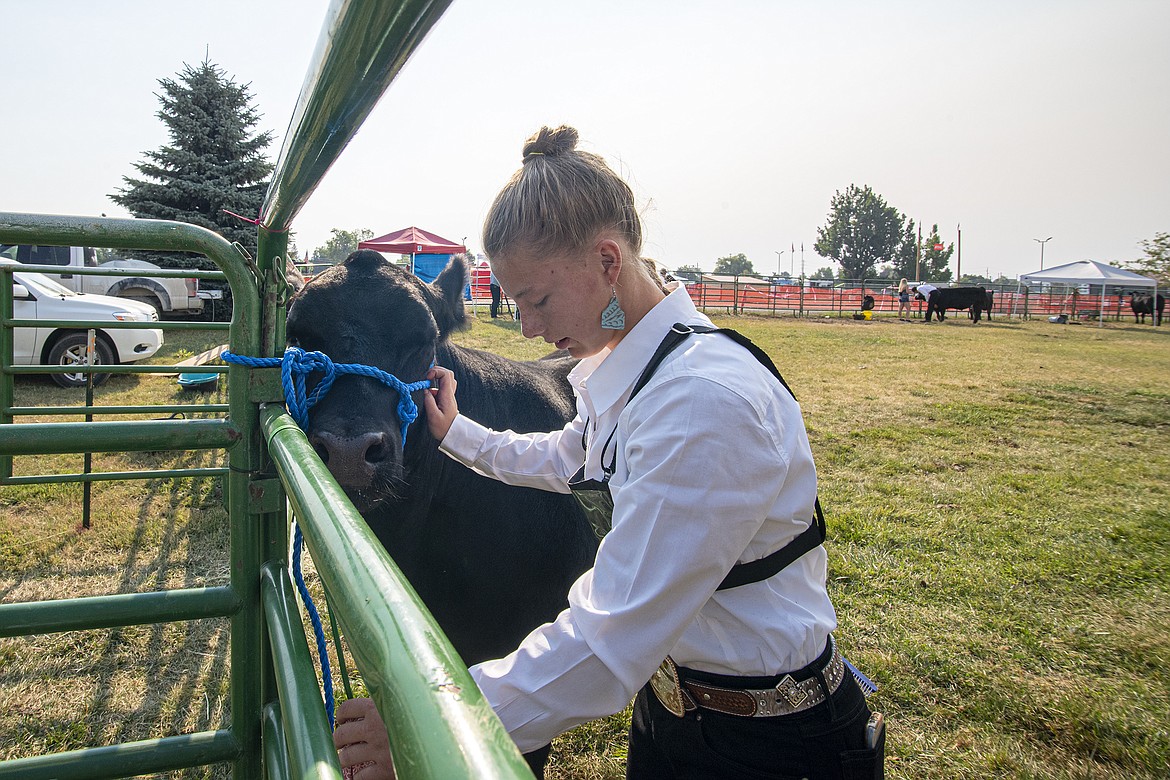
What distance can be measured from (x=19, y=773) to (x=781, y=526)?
1576mm

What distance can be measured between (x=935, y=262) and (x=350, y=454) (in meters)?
92.1

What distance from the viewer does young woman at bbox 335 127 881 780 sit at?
3.46ft

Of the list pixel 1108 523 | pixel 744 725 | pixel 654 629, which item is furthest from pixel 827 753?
pixel 1108 523

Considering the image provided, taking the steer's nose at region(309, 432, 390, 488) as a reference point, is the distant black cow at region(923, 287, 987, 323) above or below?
above

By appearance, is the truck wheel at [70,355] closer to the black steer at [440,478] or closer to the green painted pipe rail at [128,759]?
the black steer at [440,478]

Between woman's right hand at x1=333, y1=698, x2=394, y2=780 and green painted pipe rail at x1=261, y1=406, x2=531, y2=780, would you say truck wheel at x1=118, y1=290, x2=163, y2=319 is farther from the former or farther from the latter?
green painted pipe rail at x1=261, y1=406, x2=531, y2=780

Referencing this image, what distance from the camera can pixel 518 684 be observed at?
103 cm

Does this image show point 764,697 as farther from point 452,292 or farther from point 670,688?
point 452,292

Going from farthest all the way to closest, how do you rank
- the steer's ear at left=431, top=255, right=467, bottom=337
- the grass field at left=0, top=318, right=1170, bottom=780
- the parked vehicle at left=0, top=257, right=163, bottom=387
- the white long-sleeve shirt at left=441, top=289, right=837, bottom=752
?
the parked vehicle at left=0, top=257, right=163, bottom=387, the grass field at left=0, top=318, right=1170, bottom=780, the steer's ear at left=431, top=255, right=467, bottom=337, the white long-sleeve shirt at left=441, top=289, right=837, bottom=752

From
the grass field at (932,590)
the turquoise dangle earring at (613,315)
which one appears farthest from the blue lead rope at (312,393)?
the grass field at (932,590)

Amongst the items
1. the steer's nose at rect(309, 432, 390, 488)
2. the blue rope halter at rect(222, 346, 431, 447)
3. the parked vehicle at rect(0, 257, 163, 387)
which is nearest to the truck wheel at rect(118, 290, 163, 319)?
the parked vehicle at rect(0, 257, 163, 387)

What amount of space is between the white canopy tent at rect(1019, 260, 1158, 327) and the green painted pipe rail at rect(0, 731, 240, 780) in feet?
131

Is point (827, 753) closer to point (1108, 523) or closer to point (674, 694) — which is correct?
point (674, 694)

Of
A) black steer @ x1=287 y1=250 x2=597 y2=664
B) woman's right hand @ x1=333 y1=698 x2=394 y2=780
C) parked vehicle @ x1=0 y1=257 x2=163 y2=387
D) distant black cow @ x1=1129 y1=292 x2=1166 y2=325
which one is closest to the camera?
woman's right hand @ x1=333 y1=698 x2=394 y2=780
